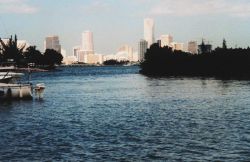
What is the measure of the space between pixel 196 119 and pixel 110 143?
55.0ft

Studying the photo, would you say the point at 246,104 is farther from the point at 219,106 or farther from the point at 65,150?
the point at 65,150

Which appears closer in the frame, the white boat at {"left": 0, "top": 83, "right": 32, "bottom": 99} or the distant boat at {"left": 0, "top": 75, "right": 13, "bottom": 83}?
the white boat at {"left": 0, "top": 83, "right": 32, "bottom": 99}

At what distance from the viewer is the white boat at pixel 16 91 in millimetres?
85562

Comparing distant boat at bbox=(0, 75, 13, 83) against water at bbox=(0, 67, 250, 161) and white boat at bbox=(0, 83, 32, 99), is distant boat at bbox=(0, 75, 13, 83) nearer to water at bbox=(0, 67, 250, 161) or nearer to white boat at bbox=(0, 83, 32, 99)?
white boat at bbox=(0, 83, 32, 99)

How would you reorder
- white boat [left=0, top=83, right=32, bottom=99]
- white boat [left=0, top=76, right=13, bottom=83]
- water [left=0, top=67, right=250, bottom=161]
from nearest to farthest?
1. water [left=0, top=67, right=250, bottom=161]
2. white boat [left=0, top=83, right=32, bottom=99]
3. white boat [left=0, top=76, right=13, bottom=83]

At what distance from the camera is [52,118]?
57.6 metres

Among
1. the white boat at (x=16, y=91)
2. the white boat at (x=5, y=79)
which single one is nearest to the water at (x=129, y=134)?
the white boat at (x=16, y=91)

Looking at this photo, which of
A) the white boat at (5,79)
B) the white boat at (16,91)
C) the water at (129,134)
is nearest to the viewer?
the water at (129,134)

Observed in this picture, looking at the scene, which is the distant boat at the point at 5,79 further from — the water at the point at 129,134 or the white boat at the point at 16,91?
the water at the point at 129,134

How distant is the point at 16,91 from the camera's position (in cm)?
8575

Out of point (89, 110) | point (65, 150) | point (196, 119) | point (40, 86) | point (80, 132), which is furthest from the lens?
point (40, 86)

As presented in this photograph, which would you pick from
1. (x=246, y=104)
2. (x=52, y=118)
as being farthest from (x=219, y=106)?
(x=52, y=118)

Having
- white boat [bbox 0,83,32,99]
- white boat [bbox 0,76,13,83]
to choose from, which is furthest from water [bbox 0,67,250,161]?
white boat [bbox 0,76,13,83]

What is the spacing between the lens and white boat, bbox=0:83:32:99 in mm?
85562
